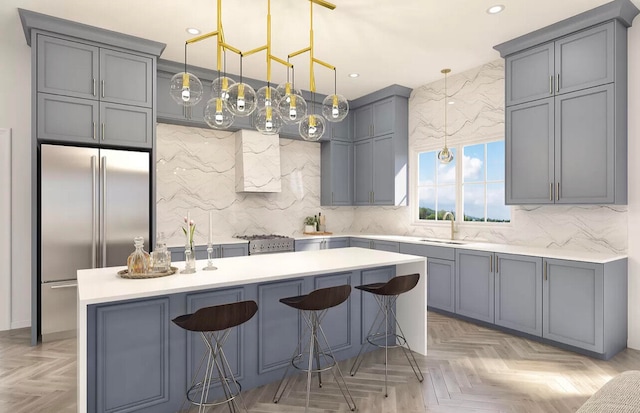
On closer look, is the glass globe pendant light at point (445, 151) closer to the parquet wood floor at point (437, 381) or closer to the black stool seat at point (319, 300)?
the parquet wood floor at point (437, 381)

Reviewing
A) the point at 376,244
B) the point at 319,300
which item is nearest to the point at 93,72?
the point at 319,300

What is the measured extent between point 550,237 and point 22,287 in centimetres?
574

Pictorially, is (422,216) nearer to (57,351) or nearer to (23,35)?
(57,351)

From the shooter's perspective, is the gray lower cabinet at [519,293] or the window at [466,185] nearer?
the gray lower cabinet at [519,293]

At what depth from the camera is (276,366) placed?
2.92 metres

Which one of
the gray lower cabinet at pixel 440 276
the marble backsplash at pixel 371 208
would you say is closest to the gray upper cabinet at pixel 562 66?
the marble backsplash at pixel 371 208

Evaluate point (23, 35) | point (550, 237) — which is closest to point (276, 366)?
point (550, 237)

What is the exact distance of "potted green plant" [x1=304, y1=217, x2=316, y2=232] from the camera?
6.17 meters

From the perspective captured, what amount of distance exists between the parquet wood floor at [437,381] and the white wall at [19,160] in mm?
566

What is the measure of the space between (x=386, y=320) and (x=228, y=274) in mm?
1380

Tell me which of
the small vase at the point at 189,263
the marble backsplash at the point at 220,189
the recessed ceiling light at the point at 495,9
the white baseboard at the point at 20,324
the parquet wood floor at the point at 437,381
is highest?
the recessed ceiling light at the point at 495,9

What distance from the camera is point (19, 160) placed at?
4203mm

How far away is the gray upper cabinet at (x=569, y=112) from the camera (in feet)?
11.3

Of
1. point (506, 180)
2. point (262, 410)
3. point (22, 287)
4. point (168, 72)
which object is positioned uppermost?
point (168, 72)
